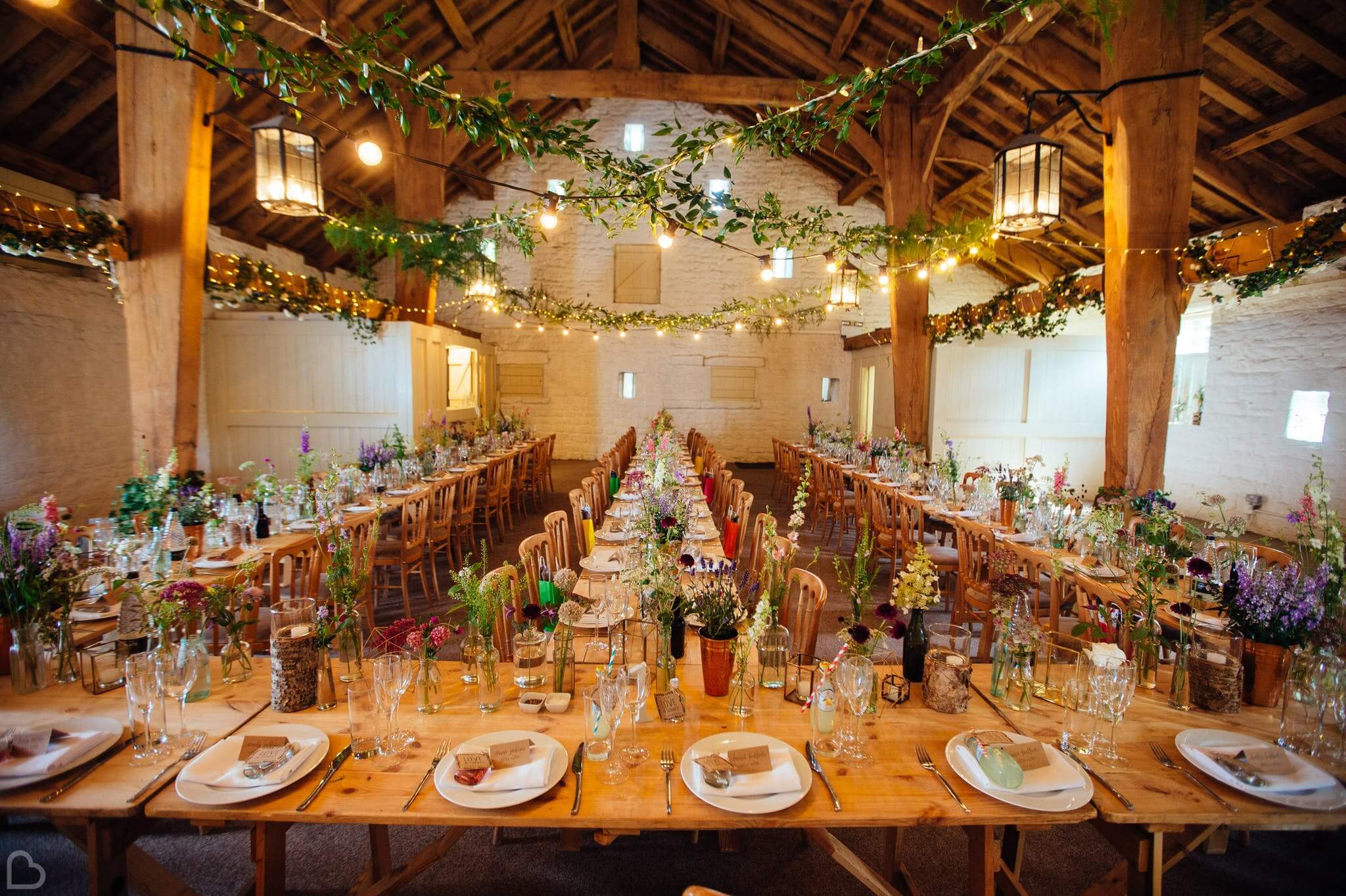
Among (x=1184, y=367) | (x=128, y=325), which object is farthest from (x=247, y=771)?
(x=1184, y=367)

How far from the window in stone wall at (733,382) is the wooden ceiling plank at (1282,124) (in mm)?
8418

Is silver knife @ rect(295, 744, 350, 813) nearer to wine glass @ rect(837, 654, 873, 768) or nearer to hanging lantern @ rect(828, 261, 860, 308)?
wine glass @ rect(837, 654, 873, 768)

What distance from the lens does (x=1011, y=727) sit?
1.87 m

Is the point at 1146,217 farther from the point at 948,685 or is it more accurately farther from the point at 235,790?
the point at 235,790

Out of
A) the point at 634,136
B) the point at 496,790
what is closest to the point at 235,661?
the point at 496,790

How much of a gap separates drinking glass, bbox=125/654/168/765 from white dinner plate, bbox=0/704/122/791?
1.9 inches

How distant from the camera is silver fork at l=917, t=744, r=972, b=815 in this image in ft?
4.97

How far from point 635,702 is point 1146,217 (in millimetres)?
4775

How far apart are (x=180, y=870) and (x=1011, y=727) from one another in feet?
9.69

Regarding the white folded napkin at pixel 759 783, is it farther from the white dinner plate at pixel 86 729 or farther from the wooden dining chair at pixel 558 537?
the wooden dining chair at pixel 558 537

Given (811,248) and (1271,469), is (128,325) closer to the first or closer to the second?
(811,248)

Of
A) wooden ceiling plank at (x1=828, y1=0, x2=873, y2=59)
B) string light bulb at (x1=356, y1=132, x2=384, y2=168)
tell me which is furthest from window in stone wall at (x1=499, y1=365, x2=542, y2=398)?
string light bulb at (x1=356, y1=132, x2=384, y2=168)

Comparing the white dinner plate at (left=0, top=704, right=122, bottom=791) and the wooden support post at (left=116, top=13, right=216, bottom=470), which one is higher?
the wooden support post at (left=116, top=13, right=216, bottom=470)

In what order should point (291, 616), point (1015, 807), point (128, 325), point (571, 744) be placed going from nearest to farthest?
point (1015, 807) < point (571, 744) < point (291, 616) < point (128, 325)
